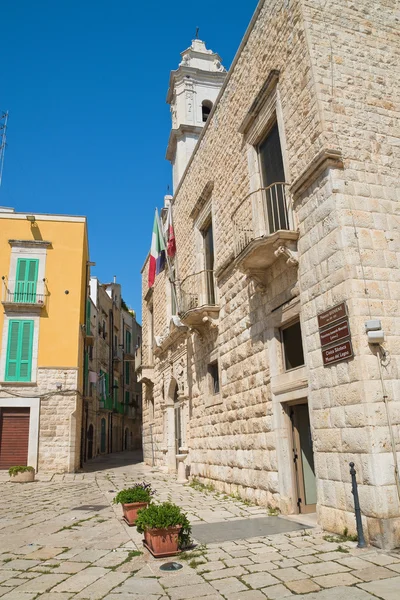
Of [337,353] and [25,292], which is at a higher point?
[25,292]

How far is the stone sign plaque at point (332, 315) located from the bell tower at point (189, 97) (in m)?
14.1

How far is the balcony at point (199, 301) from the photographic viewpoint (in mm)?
10289

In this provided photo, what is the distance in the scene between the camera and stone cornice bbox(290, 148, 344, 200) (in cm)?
582

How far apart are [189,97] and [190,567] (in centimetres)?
1918

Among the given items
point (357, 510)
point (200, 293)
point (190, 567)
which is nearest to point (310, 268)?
point (357, 510)

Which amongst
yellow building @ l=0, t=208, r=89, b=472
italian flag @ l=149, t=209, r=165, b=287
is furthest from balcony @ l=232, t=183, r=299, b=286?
yellow building @ l=0, t=208, r=89, b=472

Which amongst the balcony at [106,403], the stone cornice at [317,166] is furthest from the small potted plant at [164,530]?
the balcony at [106,403]

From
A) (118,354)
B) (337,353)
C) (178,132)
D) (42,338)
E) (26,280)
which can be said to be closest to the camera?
(337,353)

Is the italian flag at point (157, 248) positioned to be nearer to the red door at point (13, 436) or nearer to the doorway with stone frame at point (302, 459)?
the red door at point (13, 436)

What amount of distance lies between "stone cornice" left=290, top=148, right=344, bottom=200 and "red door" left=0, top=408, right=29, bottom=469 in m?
13.4

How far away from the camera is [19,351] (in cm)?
1652

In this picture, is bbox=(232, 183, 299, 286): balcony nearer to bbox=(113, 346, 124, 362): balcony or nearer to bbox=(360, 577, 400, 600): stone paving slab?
bbox=(360, 577, 400, 600): stone paving slab

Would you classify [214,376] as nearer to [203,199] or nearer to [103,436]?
→ [203,199]

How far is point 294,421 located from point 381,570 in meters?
3.11
